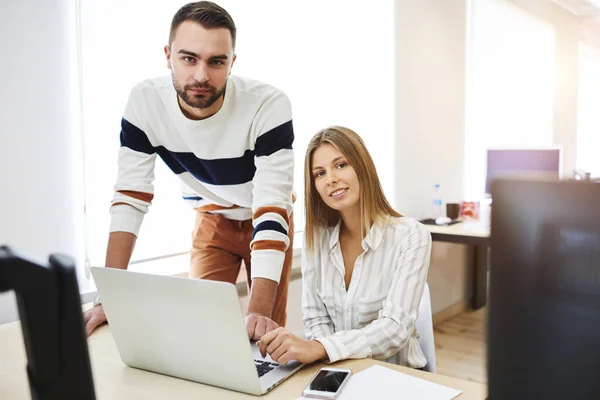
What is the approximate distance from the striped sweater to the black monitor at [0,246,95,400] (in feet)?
3.34

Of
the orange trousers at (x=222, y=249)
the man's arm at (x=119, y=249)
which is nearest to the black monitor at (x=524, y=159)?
the orange trousers at (x=222, y=249)

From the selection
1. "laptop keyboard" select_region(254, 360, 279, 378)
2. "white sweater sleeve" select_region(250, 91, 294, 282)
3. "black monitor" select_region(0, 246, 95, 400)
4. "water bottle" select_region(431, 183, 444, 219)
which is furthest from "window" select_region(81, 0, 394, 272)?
"black monitor" select_region(0, 246, 95, 400)

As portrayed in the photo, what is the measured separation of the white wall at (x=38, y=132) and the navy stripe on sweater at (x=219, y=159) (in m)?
0.41

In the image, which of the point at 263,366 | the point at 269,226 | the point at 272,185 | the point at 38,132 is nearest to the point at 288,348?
the point at 263,366

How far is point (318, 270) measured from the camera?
61.7 inches

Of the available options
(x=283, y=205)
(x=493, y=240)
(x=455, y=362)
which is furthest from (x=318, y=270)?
(x=455, y=362)

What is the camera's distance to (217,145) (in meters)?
1.58

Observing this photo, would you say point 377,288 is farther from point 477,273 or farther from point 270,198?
point 477,273

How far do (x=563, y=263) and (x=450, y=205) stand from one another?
320cm

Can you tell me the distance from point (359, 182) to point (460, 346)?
2109 millimetres

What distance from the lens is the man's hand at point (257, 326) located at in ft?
3.76

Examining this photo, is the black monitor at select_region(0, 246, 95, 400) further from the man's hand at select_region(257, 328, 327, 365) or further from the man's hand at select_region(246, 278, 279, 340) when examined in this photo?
the man's hand at select_region(246, 278, 279, 340)

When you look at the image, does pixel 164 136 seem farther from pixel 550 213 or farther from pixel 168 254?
pixel 550 213

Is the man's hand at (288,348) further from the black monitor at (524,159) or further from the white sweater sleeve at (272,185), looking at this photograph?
the black monitor at (524,159)
